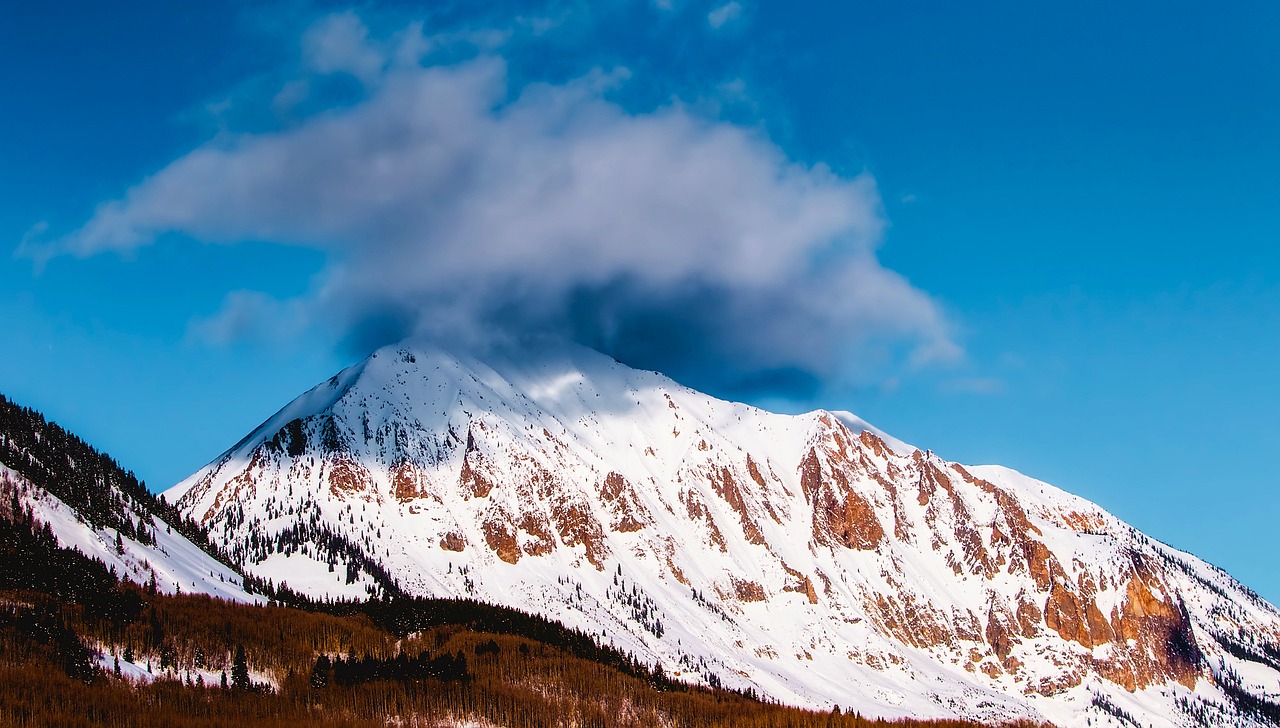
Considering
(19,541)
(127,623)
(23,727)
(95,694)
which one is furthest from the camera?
(19,541)

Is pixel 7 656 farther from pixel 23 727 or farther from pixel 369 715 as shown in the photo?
pixel 369 715

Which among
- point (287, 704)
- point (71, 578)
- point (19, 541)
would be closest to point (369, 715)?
point (287, 704)

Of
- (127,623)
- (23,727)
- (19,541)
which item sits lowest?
(23,727)

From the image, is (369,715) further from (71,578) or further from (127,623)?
(71,578)

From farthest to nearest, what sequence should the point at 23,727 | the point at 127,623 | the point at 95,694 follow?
the point at 127,623
the point at 95,694
the point at 23,727

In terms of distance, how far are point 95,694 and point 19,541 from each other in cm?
5295

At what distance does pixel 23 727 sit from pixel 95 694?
15362 mm

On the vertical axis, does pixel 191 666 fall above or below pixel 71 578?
below

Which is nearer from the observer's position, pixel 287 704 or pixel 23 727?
pixel 23 727

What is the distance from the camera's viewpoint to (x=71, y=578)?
189250mm

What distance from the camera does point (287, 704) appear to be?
188 metres

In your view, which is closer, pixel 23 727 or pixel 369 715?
pixel 23 727

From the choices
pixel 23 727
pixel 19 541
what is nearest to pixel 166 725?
pixel 23 727

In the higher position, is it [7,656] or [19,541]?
[19,541]
